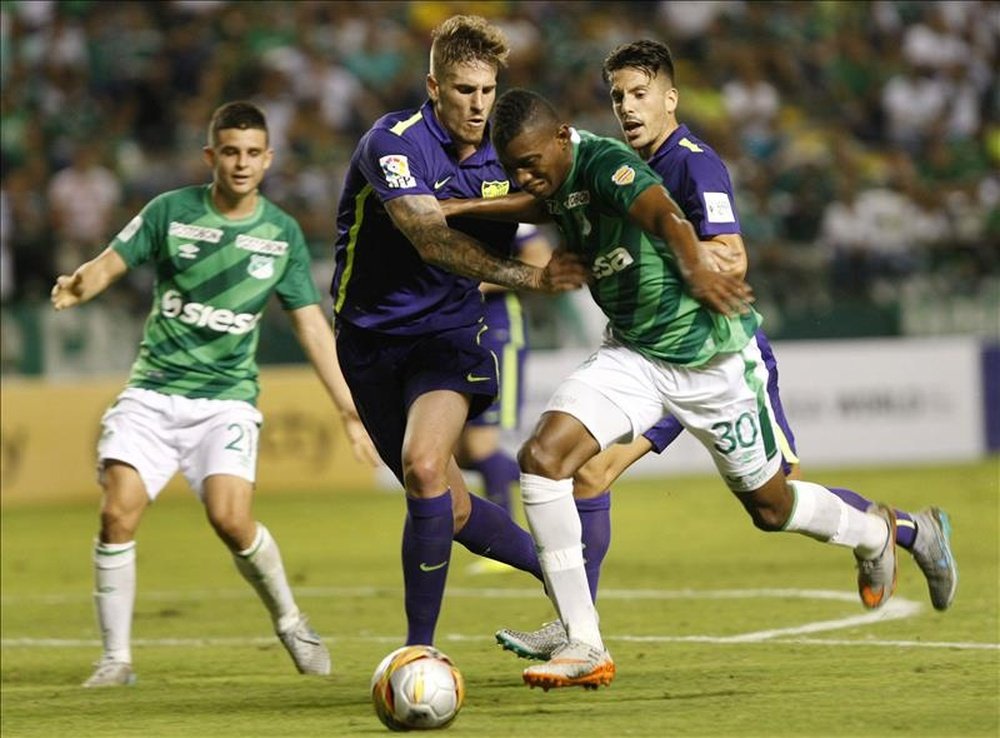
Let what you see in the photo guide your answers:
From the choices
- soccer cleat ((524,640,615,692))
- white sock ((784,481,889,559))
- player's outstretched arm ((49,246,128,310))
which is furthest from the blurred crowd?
soccer cleat ((524,640,615,692))

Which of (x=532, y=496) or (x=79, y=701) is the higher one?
(x=532, y=496)

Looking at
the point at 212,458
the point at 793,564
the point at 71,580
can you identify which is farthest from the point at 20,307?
the point at 212,458

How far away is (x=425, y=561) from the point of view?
6305 mm

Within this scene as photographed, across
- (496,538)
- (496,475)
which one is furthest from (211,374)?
(496,475)

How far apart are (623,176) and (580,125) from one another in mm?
13875

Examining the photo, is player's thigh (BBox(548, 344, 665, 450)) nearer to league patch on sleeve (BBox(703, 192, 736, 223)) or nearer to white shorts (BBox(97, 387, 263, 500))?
league patch on sleeve (BBox(703, 192, 736, 223))

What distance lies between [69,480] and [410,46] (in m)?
6.55

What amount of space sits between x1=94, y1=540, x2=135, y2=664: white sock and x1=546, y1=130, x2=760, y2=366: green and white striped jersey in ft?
7.86

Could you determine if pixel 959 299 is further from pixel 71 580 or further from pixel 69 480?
pixel 71 580

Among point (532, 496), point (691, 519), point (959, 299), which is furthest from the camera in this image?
point (959, 299)

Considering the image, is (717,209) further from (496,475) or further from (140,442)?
(496,475)

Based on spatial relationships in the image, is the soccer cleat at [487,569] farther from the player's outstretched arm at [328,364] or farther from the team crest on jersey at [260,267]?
the team crest on jersey at [260,267]

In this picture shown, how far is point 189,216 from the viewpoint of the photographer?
25.6 ft

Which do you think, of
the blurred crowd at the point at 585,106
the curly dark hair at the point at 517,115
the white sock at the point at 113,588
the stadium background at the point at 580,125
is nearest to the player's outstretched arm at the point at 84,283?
the white sock at the point at 113,588
